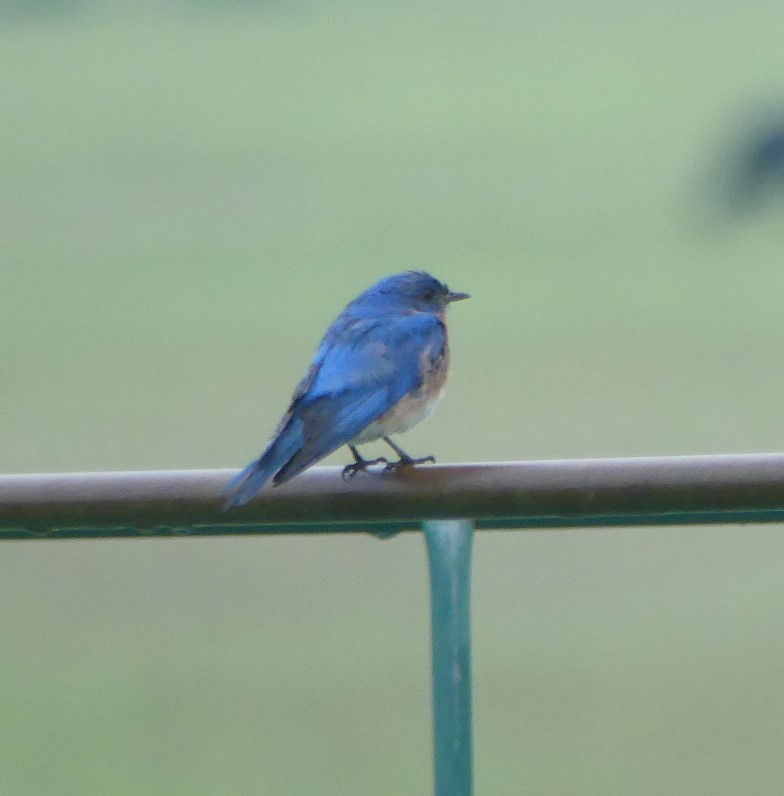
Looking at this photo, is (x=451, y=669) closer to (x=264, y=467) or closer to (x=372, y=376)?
(x=264, y=467)

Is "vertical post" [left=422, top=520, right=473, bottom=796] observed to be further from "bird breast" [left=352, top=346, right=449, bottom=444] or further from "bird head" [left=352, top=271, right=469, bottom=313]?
"bird head" [left=352, top=271, right=469, bottom=313]

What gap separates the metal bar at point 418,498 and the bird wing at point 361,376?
9.5 inches

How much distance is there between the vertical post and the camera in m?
0.94

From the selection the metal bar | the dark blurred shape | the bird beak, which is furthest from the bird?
the dark blurred shape

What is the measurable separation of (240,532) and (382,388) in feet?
2.64

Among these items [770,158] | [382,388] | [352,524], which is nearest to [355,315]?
[382,388]

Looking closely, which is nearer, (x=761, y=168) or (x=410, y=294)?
(x=410, y=294)

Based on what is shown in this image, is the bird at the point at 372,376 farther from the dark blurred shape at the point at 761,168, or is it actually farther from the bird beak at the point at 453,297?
the dark blurred shape at the point at 761,168

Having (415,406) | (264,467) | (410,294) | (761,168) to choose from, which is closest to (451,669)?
(264,467)

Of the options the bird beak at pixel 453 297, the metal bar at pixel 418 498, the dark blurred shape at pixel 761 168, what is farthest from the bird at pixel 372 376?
the dark blurred shape at pixel 761 168

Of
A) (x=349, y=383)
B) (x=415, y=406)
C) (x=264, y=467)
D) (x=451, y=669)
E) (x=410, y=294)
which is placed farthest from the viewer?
(x=410, y=294)

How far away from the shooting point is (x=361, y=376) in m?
1.74

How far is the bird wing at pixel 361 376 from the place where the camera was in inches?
Answer: 58.1

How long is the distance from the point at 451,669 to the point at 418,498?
137 mm
